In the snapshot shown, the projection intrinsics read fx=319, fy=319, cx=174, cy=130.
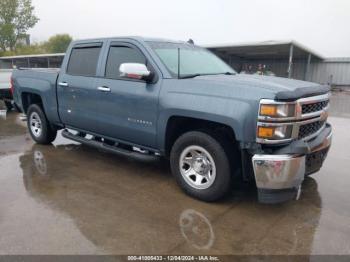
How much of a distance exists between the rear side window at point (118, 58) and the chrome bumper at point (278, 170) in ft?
6.97

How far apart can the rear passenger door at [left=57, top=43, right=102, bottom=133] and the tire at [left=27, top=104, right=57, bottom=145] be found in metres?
0.76

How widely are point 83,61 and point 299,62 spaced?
31175 mm

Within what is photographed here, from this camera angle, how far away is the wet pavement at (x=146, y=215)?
115 inches

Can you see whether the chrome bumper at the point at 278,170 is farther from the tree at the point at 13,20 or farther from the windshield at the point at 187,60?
the tree at the point at 13,20

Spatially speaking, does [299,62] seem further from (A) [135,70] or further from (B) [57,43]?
(B) [57,43]

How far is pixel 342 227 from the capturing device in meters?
3.28

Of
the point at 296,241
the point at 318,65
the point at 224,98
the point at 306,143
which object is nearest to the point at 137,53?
the point at 224,98

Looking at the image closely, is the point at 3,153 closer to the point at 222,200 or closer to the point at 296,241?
the point at 222,200

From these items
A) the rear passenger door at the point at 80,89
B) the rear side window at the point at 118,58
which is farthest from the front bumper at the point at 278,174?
the rear passenger door at the point at 80,89

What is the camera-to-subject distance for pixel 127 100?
4.30 meters

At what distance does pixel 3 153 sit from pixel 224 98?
4446 mm

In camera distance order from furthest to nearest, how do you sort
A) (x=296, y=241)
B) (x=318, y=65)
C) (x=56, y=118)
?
(x=318, y=65), (x=56, y=118), (x=296, y=241)

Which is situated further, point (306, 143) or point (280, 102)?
point (306, 143)

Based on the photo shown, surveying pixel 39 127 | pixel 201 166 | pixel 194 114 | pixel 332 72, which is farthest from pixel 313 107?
pixel 332 72
